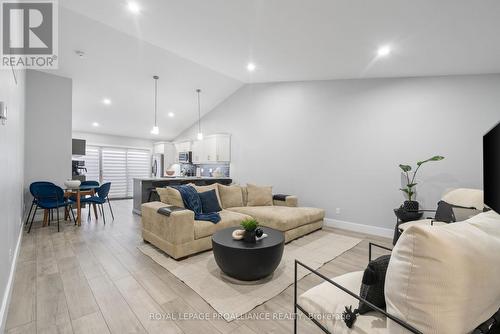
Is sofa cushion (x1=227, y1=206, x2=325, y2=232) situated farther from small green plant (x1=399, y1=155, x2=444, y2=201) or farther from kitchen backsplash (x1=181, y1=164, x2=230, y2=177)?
kitchen backsplash (x1=181, y1=164, x2=230, y2=177)

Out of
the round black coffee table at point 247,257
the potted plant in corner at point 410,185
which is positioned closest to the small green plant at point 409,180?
the potted plant in corner at point 410,185

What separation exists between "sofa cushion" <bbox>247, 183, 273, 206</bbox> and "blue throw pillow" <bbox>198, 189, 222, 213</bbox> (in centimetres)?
96

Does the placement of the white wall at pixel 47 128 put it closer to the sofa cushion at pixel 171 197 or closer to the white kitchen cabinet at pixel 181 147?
the sofa cushion at pixel 171 197

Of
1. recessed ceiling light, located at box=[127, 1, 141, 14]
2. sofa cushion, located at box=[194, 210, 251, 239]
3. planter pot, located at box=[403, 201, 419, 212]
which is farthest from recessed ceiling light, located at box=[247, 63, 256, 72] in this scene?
planter pot, located at box=[403, 201, 419, 212]

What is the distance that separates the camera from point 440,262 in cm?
76

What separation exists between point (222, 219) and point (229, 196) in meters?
0.99

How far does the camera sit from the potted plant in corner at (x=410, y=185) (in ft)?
11.4

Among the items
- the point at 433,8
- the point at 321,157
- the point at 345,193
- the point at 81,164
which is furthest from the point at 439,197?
the point at 81,164

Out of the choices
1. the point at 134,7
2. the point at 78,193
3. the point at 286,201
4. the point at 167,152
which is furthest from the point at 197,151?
the point at 134,7

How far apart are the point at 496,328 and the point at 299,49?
354 centimetres

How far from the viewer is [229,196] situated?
4312 millimetres

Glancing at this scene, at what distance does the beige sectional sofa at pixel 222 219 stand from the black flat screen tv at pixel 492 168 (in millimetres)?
2466

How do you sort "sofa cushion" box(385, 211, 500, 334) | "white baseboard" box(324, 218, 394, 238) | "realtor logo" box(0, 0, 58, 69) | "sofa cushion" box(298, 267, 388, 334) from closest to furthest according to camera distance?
"sofa cushion" box(385, 211, 500, 334)
"sofa cushion" box(298, 267, 388, 334)
"realtor logo" box(0, 0, 58, 69)
"white baseboard" box(324, 218, 394, 238)

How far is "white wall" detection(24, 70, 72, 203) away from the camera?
4469 mm
